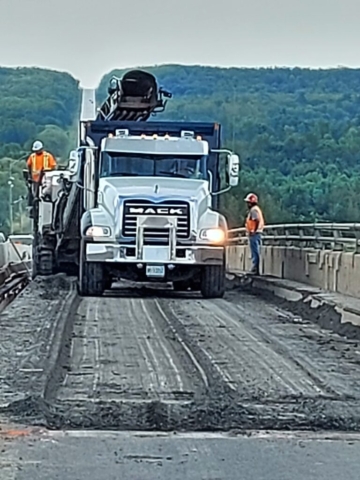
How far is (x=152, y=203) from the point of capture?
20109mm

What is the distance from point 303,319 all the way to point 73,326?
13.4 ft

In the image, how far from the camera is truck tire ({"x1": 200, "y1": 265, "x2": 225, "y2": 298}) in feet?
69.4

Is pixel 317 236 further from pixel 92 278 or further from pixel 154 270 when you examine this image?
pixel 92 278

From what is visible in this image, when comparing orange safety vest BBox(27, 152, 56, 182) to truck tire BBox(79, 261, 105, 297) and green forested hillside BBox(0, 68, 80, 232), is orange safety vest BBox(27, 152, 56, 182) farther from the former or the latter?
green forested hillside BBox(0, 68, 80, 232)

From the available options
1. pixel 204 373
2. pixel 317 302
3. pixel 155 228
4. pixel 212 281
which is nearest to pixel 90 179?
pixel 155 228

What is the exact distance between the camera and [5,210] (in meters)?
51.9

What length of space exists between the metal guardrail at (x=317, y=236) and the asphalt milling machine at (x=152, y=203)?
1.99 metres

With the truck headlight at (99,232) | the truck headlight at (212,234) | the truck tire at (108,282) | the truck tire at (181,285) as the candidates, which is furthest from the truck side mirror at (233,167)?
the truck tire at (108,282)

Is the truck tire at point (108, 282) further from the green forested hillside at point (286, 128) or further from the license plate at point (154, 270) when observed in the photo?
the green forested hillside at point (286, 128)

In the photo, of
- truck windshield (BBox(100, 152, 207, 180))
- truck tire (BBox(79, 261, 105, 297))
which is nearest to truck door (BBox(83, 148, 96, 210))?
truck windshield (BBox(100, 152, 207, 180))

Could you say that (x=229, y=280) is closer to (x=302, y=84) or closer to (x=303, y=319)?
(x=303, y=319)

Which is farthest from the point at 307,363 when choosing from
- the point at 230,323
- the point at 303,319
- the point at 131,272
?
the point at 131,272

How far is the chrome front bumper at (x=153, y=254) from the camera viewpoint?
20.2 meters

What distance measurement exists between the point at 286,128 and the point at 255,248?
1779 centimetres
